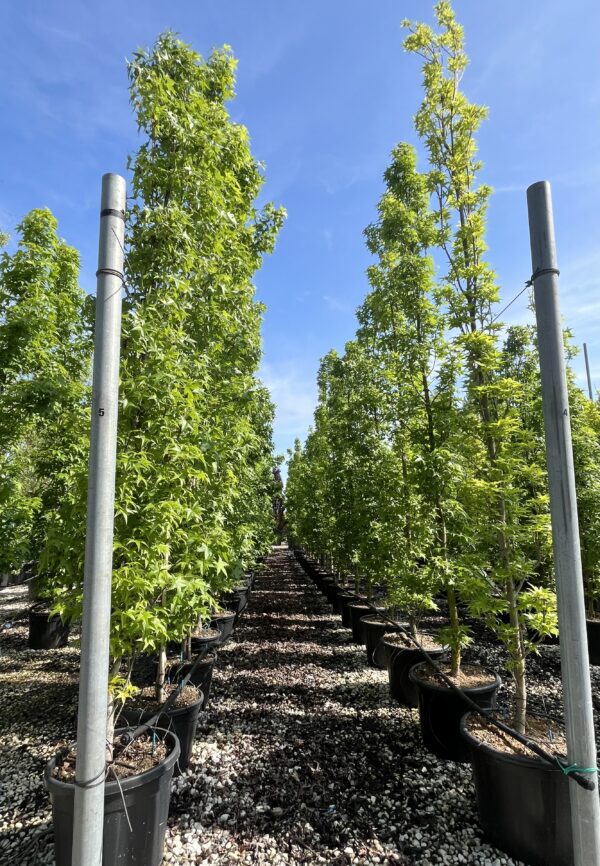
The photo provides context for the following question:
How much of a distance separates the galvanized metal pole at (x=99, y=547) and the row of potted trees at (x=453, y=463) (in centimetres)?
248

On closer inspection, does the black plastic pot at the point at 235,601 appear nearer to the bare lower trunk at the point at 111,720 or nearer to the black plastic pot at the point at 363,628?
the black plastic pot at the point at 363,628

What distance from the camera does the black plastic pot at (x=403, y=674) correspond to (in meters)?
5.36

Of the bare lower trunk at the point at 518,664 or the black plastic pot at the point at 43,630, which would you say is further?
the black plastic pot at the point at 43,630

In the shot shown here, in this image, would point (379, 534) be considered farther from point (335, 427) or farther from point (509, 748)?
point (335, 427)

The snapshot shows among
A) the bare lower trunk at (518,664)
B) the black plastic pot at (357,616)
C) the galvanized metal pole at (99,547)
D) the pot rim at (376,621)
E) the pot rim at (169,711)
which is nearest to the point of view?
the galvanized metal pole at (99,547)

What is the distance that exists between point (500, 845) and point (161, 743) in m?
2.30

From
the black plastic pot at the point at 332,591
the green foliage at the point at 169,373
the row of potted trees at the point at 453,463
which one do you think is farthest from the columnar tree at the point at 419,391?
the black plastic pot at the point at 332,591

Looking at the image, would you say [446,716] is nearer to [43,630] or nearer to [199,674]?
[199,674]

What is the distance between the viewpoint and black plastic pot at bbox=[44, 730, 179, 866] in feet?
8.37

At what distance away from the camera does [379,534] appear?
6.45 m

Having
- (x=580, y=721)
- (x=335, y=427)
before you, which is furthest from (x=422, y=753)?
(x=335, y=427)

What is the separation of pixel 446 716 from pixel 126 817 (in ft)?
9.21

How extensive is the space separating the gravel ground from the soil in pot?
17cm

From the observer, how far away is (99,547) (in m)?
1.86
